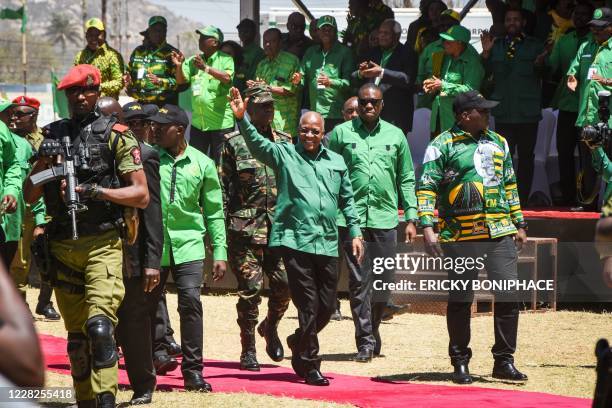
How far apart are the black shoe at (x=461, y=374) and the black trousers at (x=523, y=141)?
504 cm

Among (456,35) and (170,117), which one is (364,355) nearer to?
(170,117)

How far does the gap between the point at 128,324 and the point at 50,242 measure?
845 millimetres

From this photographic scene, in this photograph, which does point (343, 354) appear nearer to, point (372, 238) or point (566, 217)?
point (372, 238)

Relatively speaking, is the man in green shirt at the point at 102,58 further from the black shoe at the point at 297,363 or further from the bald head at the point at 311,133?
the black shoe at the point at 297,363

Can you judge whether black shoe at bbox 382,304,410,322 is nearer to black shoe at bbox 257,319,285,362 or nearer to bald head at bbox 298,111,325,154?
black shoe at bbox 257,319,285,362

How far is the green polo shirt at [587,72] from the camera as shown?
12.1 meters

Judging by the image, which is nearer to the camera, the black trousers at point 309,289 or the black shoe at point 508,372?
the black trousers at point 309,289

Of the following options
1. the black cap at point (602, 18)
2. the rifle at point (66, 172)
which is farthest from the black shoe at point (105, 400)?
the black cap at point (602, 18)

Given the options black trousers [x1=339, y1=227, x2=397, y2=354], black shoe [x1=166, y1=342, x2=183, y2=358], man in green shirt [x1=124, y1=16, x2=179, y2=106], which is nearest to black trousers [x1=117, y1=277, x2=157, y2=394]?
black shoe [x1=166, y1=342, x2=183, y2=358]

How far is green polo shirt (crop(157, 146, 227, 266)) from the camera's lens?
8250 millimetres

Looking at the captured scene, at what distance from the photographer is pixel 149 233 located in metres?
7.23

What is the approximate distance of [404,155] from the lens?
1015 cm

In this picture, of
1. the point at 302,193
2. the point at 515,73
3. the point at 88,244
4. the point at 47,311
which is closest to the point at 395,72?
the point at 515,73

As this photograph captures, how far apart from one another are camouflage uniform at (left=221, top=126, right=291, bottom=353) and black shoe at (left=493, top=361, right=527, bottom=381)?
176 centimetres
